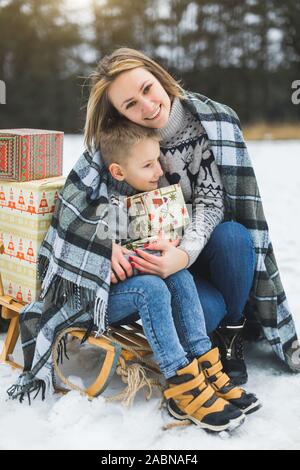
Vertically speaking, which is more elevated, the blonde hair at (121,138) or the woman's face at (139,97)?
the woman's face at (139,97)

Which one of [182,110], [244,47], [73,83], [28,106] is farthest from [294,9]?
[182,110]

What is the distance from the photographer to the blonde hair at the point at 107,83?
7.36 feet

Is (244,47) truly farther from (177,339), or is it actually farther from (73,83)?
(177,339)


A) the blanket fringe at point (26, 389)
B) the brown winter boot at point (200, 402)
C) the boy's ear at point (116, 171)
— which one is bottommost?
the blanket fringe at point (26, 389)

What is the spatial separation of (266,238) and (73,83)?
45.1 feet

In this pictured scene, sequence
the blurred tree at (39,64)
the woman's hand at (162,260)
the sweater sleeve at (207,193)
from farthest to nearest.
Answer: the blurred tree at (39,64), the sweater sleeve at (207,193), the woman's hand at (162,260)

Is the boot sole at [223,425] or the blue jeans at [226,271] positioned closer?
the boot sole at [223,425]

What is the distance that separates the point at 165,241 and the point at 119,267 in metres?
0.19

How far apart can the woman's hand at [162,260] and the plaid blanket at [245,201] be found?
1.19 ft

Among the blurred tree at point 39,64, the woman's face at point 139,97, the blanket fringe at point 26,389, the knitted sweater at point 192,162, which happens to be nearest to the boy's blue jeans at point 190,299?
the knitted sweater at point 192,162

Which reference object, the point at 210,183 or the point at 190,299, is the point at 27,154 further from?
the point at 190,299

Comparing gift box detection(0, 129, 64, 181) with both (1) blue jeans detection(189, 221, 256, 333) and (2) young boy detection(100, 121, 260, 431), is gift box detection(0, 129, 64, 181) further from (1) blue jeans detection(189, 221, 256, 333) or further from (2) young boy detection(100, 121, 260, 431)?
(1) blue jeans detection(189, 221, 256, 333)

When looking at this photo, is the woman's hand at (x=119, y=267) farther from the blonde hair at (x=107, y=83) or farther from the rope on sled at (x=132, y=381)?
the blonde hair at (x=107, y=83)
